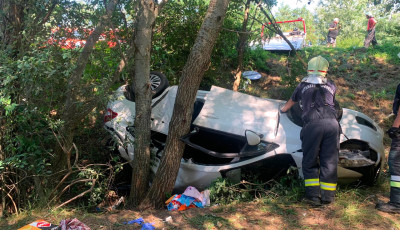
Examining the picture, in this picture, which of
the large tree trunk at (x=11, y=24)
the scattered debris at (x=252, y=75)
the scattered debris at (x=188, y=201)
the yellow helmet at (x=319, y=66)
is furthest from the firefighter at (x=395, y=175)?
the scattered debris at (x=252, y=75)

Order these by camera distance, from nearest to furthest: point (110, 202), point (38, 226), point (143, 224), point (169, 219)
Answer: point (38, 226) → point (143, 224) → point (169, 219) → point (110, 202)

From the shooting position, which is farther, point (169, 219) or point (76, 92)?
point (76, 92)

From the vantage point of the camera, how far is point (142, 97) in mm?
4609

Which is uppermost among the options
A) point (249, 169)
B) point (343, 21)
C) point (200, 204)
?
point (343, 21)

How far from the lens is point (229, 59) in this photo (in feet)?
28.8

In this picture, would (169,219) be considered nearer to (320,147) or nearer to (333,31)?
(320,147)

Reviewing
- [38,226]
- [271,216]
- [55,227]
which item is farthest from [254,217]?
[38,226]

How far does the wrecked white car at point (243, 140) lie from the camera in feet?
14.3

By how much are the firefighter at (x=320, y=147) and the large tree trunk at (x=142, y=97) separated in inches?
77.4

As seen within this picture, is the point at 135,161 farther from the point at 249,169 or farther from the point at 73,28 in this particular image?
the point at 73,28

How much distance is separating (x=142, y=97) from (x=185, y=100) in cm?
57

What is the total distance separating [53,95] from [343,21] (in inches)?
1347

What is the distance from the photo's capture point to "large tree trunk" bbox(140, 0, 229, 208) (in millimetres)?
4422

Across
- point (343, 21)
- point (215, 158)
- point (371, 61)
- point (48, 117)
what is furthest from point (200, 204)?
point (343, 21)
